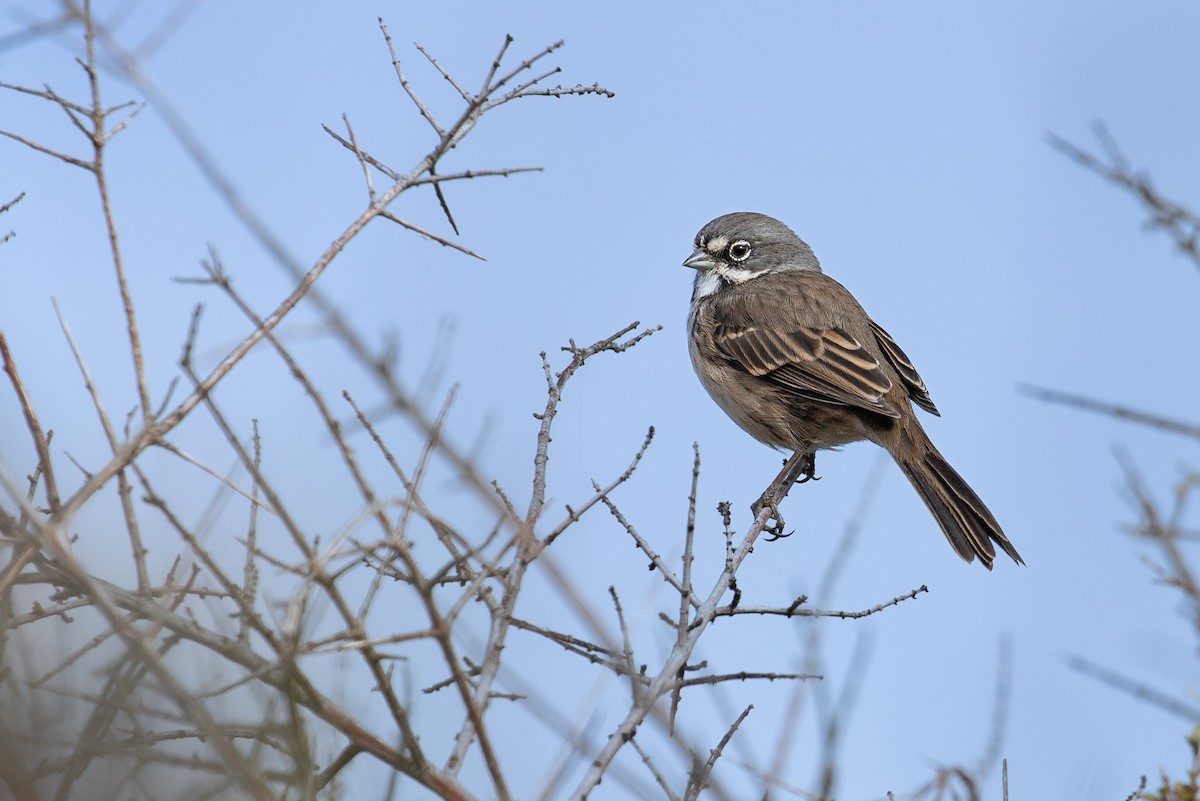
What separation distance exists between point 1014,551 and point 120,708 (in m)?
5.18

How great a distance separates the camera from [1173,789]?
9.89ft

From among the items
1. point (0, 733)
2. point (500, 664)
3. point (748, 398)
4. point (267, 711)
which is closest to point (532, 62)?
point (500, 664)

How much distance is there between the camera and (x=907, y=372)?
771 cm

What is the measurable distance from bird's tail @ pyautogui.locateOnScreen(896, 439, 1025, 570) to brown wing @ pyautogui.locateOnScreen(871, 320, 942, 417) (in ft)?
2.46

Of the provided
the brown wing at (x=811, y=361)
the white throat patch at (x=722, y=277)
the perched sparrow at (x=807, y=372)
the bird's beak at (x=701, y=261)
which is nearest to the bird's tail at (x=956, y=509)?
the perched sparrow at (x=807, y=372)

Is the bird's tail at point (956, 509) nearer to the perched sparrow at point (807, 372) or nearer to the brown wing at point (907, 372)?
the perched sparrow at point (807, 372)

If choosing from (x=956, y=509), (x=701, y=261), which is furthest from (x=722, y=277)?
(x=956, y=509)

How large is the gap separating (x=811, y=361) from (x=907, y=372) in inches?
34.4

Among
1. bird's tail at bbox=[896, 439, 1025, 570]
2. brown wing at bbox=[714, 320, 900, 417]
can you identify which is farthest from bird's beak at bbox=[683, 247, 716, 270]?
bird's tail at bbox=[896, 439, 1025, 570]

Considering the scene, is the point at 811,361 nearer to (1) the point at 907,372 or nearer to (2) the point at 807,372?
(2) the point at 807,372

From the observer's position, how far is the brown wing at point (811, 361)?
272 inches

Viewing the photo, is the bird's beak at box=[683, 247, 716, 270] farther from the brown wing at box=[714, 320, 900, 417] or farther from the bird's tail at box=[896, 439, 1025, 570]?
the bird's tail at box=[896, 439, 1025, 570]

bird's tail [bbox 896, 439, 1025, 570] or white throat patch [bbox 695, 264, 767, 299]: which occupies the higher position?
white throat patch [bbox 695, 264, 767, 299]

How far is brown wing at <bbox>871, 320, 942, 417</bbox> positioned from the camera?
7.63 m
